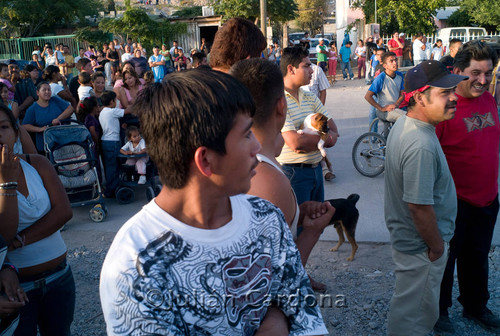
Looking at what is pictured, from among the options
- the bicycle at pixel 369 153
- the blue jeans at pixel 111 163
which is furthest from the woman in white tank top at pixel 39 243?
the bicycle at pixel 369 153

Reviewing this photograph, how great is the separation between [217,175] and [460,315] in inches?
123

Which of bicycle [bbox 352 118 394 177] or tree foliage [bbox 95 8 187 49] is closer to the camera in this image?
bicycle [bbox 352 118 394 177]

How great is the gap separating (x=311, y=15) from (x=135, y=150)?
6052cm

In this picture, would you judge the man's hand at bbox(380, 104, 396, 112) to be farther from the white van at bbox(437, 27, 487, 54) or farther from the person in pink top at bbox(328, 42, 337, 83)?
the white van at bbox(437, 27, 487, 54)

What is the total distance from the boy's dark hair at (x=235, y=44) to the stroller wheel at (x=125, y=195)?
382cm

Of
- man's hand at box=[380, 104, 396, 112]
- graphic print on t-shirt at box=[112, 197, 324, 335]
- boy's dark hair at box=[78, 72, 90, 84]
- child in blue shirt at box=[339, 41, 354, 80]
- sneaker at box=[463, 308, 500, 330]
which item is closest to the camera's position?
graphic print on t-shirt at box=[112, 197, 324, 335]

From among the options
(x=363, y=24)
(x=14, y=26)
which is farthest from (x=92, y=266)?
(x=14, y=26)

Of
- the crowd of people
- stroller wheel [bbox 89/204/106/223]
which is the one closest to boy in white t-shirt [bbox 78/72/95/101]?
stroller wheel [bbox 89/204/106/223]

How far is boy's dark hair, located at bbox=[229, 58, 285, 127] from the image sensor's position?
2.22 m

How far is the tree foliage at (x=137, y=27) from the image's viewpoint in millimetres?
25484

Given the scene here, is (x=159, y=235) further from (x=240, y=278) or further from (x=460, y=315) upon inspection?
(x=460, y=315)

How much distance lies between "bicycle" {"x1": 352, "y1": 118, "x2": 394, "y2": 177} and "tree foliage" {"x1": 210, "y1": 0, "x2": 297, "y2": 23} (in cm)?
1802

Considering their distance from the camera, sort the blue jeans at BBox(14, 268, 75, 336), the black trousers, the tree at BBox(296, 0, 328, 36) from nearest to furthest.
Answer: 1. the blue jeans at BBox(14, 268, 75, 336)
2. the black trousers
3. the tree at BBox(296, 0, 328, 36)

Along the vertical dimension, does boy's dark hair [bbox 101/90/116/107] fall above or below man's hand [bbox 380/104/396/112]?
above
